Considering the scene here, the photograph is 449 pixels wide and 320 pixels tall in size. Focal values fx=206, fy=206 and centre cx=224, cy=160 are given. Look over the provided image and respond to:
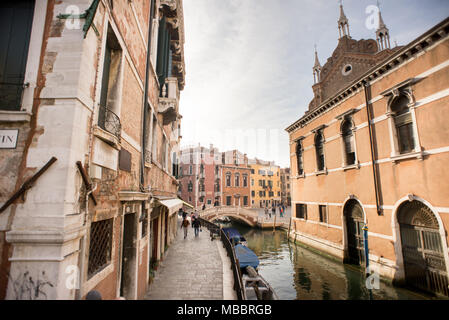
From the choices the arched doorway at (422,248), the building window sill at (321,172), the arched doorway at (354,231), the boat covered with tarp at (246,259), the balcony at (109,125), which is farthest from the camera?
the building window sill at (321,172)

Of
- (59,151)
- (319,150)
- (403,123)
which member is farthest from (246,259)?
(59,151)

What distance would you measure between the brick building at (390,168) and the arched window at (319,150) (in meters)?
0.08

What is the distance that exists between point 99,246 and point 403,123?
12295 mm

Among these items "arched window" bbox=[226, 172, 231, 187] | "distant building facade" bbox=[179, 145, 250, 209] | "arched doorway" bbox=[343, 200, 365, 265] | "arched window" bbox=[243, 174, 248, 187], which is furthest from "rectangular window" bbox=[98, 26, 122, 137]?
"arched window" bbox=[243, 174, 248, 187]

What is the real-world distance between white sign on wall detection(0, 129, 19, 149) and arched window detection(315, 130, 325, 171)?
15933mm

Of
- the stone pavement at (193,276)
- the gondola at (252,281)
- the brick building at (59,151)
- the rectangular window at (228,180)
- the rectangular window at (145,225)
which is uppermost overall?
the rectangular window at (228,180)

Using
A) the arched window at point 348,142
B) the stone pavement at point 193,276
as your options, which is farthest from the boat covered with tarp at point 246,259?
the arched window at point 348,142

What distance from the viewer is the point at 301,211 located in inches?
698

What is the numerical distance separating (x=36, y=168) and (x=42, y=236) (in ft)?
2.71

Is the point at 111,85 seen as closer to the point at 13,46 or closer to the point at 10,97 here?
the point at 13,46

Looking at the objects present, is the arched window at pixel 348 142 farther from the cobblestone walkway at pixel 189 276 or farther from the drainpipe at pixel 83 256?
the drainpipe at pixel 83 256

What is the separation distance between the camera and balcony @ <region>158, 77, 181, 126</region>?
8.47 metres

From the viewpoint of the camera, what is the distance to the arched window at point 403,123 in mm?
9117
